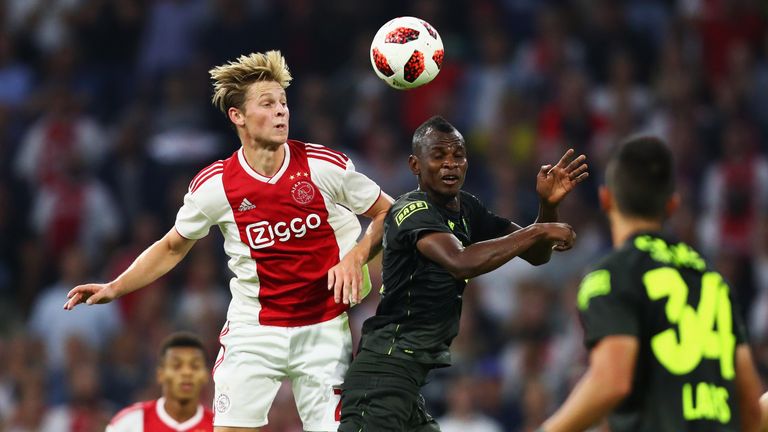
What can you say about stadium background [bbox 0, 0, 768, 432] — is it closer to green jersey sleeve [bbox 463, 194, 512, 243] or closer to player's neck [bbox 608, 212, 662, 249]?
green jersey sleeve [bbox 463, 194, 512, 243]

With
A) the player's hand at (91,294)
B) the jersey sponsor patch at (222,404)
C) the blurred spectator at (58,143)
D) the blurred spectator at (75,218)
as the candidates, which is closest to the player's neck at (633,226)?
the jersey sponsor patch at (222,404)

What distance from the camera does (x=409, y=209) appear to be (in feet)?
19.6

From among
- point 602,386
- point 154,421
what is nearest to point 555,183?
point 602,386

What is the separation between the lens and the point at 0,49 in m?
14.5

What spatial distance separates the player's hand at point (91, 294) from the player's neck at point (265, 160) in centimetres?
98

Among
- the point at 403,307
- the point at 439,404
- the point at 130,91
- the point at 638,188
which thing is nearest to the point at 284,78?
the point at 403,307

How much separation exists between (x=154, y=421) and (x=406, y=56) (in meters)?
2.76

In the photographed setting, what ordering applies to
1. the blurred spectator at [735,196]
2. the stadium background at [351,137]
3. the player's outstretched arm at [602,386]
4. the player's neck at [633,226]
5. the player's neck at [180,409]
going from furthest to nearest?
the blurred spectator at [735,196] < the stadium background at [351,137] < the player's neck at [180,409] < the player's neck at [633,226] < the player's outstretched arm at [602,386]

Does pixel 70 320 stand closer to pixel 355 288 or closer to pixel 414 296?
pixel 355 288

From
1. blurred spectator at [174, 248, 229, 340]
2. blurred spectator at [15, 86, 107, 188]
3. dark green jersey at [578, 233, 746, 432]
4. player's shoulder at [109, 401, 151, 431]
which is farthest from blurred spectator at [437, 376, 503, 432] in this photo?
dark green jersey at [578, 233, 746, 432]

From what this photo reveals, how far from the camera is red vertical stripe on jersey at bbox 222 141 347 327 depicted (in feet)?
21.6

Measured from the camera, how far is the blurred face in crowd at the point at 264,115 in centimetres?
660

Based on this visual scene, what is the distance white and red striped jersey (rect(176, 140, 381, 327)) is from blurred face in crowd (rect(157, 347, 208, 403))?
123cm

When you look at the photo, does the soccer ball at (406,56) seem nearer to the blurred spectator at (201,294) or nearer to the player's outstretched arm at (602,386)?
the player's outstretched arm at (602,386)
